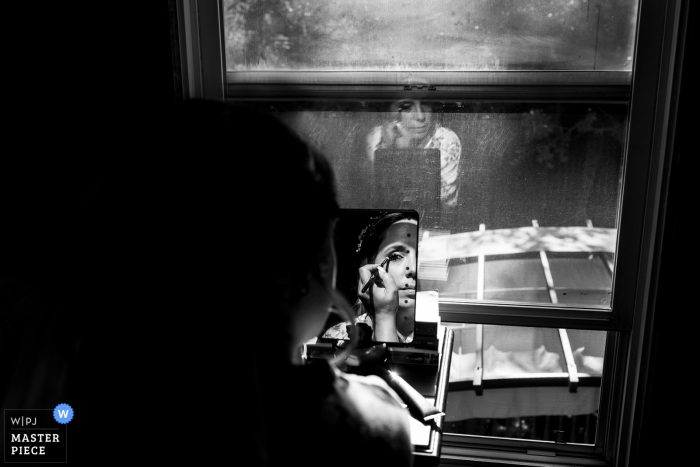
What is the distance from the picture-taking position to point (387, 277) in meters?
1.44

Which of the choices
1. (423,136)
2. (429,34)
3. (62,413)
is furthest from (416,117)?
(62,413)

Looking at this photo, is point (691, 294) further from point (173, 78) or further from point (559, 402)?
point (173, 78)

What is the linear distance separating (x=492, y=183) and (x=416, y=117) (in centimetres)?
32

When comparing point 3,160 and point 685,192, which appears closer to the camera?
point 685,192

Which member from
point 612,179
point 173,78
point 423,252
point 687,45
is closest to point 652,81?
point 687,45

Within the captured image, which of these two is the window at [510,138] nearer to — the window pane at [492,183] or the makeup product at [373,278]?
the window pane at [492,183]

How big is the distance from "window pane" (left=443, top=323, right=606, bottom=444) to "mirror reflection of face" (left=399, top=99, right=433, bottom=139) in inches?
25.7

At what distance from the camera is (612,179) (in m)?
1.57

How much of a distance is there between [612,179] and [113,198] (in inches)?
57.3

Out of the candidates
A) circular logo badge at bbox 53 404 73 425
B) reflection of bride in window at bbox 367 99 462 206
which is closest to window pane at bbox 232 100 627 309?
reflection of bride in window at bbox 367 99 462 206

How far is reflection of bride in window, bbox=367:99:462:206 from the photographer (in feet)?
5.32

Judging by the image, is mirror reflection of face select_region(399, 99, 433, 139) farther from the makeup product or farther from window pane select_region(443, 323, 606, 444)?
window pane select_region(443, 323, 606, 444)

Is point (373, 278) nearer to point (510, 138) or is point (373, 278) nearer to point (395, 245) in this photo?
point (395, 245)

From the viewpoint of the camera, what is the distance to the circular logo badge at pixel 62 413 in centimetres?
79
